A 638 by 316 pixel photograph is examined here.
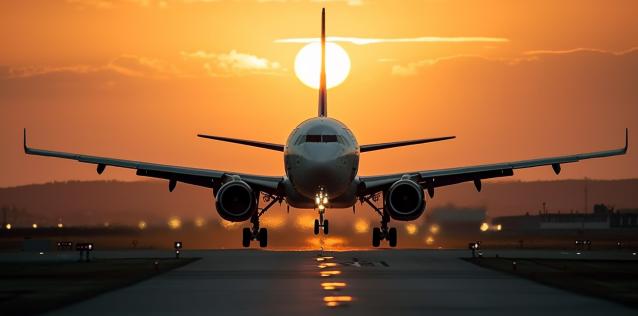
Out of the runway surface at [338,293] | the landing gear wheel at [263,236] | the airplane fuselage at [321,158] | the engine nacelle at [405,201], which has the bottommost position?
the runway surface at [338,293]

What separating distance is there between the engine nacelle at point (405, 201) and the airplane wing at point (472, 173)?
1.79m

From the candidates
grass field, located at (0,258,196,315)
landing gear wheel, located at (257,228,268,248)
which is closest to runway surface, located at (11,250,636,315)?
grass field, located at (0,258,196,315)

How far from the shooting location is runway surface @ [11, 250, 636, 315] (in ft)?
98.8

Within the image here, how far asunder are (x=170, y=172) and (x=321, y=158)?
12.3 m

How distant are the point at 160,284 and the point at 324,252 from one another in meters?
27.7

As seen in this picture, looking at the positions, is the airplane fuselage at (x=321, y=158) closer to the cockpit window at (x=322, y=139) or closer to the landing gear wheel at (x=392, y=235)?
the cockpit window at (x=322, y=139)

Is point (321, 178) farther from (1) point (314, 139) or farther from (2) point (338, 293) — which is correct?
(2) point (338, 293)

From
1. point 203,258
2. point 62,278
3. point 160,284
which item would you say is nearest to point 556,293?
point 160,284

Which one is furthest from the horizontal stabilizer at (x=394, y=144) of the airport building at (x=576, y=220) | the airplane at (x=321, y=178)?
the airport building at (x=576, y=220)

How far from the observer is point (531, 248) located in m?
74.9

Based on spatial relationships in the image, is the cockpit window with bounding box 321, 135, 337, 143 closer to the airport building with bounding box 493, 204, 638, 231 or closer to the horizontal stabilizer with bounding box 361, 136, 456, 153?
the horizontal stabilizer with bounding box 361, 136, 456, 153

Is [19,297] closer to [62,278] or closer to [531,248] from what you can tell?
[62,278]

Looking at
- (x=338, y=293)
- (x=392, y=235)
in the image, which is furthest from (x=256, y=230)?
(x=338, y=293)

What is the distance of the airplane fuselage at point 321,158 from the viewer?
5816cm
